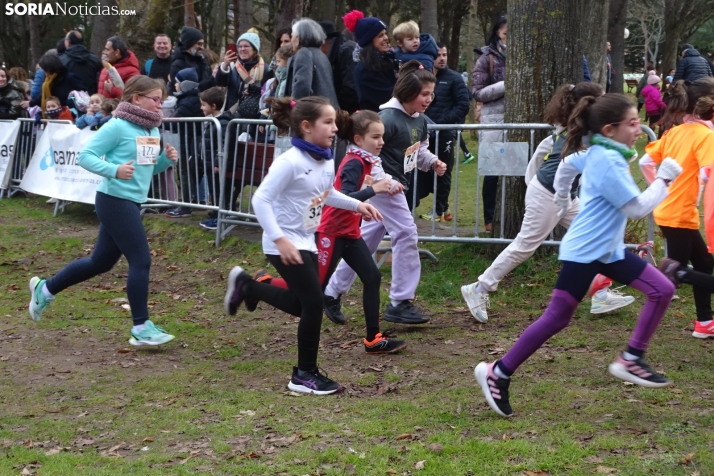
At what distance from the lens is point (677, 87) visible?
6203 millimetres

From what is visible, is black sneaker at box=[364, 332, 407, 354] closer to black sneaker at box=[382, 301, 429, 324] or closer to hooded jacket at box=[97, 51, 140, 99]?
black sneaker at box=[382, 301, 429, 324]

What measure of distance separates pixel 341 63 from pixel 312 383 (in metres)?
5.26

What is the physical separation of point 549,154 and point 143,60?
45.7ft

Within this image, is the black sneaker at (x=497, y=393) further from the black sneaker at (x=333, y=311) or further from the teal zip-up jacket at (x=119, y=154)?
the teal zip-up jacket at (x=119, y=154)

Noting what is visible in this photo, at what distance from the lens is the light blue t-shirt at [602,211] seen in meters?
4.59

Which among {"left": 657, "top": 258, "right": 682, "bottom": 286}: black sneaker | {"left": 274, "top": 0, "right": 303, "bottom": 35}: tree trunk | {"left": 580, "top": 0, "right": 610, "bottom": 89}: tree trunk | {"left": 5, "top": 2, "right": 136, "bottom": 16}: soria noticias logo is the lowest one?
{"left": 657, "top": 258, "right": 682, "bottom": 286}: black sneaker

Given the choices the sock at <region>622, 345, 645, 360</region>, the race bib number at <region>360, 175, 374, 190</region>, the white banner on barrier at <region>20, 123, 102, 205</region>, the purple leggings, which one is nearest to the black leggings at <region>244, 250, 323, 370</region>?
the race bib number at <region>360, 175, 374, 190</region>

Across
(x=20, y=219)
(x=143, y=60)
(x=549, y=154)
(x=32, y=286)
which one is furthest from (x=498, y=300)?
(x=143, y=60)

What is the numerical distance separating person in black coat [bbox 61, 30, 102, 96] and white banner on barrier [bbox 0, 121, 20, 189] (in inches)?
48.9

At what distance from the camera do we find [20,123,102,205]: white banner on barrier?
12078 mm

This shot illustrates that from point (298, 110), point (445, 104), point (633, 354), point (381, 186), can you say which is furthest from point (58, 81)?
point (633, 354)

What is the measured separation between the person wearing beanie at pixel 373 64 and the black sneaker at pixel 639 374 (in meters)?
5.04

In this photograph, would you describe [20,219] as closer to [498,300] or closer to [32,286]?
[32,286]

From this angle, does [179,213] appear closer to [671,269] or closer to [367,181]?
[367,181]
